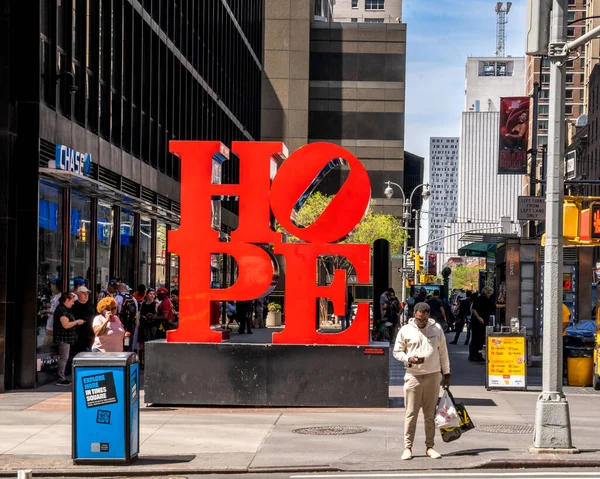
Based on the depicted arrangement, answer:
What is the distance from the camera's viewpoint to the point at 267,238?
691 inches

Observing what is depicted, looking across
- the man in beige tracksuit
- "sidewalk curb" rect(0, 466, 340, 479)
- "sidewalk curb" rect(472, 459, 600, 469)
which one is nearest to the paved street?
"sidewalk curb" rect(0, 466, 340, 479)

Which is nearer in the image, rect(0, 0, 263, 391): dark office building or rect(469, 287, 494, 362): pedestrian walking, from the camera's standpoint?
rect(0, 0, 263, 391): dark office building

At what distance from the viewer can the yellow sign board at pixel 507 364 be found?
19.8 m

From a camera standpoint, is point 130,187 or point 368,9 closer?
point 130,187

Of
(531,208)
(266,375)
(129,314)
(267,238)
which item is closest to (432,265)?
(531,208)

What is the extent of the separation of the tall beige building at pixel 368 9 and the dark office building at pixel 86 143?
147273 mm

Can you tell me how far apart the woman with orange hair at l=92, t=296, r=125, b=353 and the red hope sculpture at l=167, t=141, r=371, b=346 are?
1154 millimetres

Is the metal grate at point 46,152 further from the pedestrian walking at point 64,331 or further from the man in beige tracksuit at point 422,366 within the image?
the man in beige tracksuit at point 422,366

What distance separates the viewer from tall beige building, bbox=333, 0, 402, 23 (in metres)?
185

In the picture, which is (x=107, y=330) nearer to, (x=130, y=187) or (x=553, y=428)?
(x=553, y=428)

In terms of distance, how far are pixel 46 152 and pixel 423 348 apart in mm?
10546

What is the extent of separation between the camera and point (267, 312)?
49969 mm

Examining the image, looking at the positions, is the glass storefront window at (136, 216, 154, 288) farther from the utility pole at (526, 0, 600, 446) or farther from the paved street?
the paved street

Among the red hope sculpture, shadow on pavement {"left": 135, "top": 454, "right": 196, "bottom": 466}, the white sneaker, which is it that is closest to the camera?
shadow on pavement {"left": 135, "top": 454, "right": 196, "bottom": 466}
